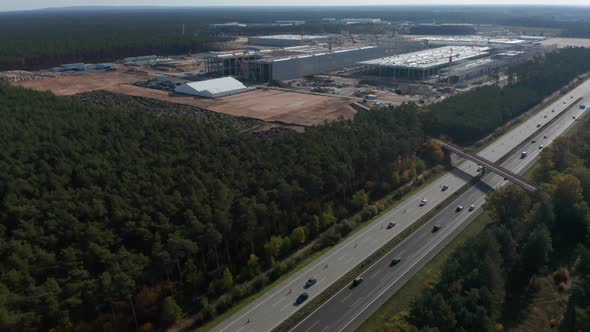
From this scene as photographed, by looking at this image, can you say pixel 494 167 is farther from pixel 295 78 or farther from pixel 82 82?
pixel 82 82

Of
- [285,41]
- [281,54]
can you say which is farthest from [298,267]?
[285,41]

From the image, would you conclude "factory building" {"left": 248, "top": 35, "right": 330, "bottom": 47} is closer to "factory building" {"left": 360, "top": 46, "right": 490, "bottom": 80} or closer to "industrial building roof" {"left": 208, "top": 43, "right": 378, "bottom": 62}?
"industrial building roof" {"left": 208, "top": 43, "right": 378, "bottom": 62}

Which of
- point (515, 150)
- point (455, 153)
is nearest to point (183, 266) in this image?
point (455, 153)

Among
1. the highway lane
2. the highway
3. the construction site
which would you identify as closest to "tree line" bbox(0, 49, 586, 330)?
the highway

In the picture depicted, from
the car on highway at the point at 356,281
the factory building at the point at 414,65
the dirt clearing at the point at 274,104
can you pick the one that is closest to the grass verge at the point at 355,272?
the car on highway at the point at 356,281

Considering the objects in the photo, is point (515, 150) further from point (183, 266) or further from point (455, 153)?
point (183, 266)

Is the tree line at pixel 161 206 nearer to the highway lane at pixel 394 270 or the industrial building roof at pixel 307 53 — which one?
the highway lane at pixel 394 270

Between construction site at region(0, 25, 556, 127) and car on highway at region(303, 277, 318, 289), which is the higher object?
construction site at region(0, 25, 556, 127)

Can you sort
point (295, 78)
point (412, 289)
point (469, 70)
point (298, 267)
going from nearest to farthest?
point (412, 289)
point (298, 267)
point (295, 78)
point (469, 70)
